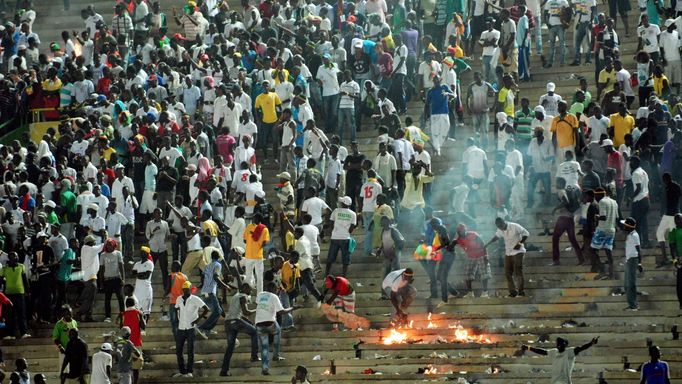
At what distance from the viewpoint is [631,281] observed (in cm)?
3300

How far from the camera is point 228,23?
4397 centimetres

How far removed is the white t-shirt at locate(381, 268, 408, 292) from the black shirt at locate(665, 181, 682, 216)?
184 inches

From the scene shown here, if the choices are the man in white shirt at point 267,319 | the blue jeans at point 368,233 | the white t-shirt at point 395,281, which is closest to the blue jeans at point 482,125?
the blue jeans at point 368,233

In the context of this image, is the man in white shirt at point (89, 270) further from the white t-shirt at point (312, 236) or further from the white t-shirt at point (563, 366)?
the white t-shirt at point (563, 366)

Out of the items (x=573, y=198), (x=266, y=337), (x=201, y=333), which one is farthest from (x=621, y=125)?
(x=201, y=333)

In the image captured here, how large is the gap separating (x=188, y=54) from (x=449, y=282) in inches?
395

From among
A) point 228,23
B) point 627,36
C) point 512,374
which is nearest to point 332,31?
point 228,23

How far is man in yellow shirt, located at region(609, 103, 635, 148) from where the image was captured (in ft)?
121

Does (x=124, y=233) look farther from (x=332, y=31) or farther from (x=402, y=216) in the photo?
(x=332, y=31)

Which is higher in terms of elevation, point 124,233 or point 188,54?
point 188,54

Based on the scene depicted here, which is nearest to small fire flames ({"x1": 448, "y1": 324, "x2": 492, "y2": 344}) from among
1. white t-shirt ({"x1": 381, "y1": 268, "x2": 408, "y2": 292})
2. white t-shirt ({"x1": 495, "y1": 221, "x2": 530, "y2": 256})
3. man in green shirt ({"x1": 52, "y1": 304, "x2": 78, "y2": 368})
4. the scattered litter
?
the scattered litter

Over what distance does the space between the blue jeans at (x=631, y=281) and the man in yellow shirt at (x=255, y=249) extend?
6.38 metres

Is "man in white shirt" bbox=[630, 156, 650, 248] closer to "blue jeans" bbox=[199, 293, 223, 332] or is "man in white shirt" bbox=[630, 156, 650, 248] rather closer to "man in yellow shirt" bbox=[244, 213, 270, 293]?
"man in yellow shirt" bbox=[244, 213, 270, 293]

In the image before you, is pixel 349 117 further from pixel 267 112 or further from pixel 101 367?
pixel 101 367
